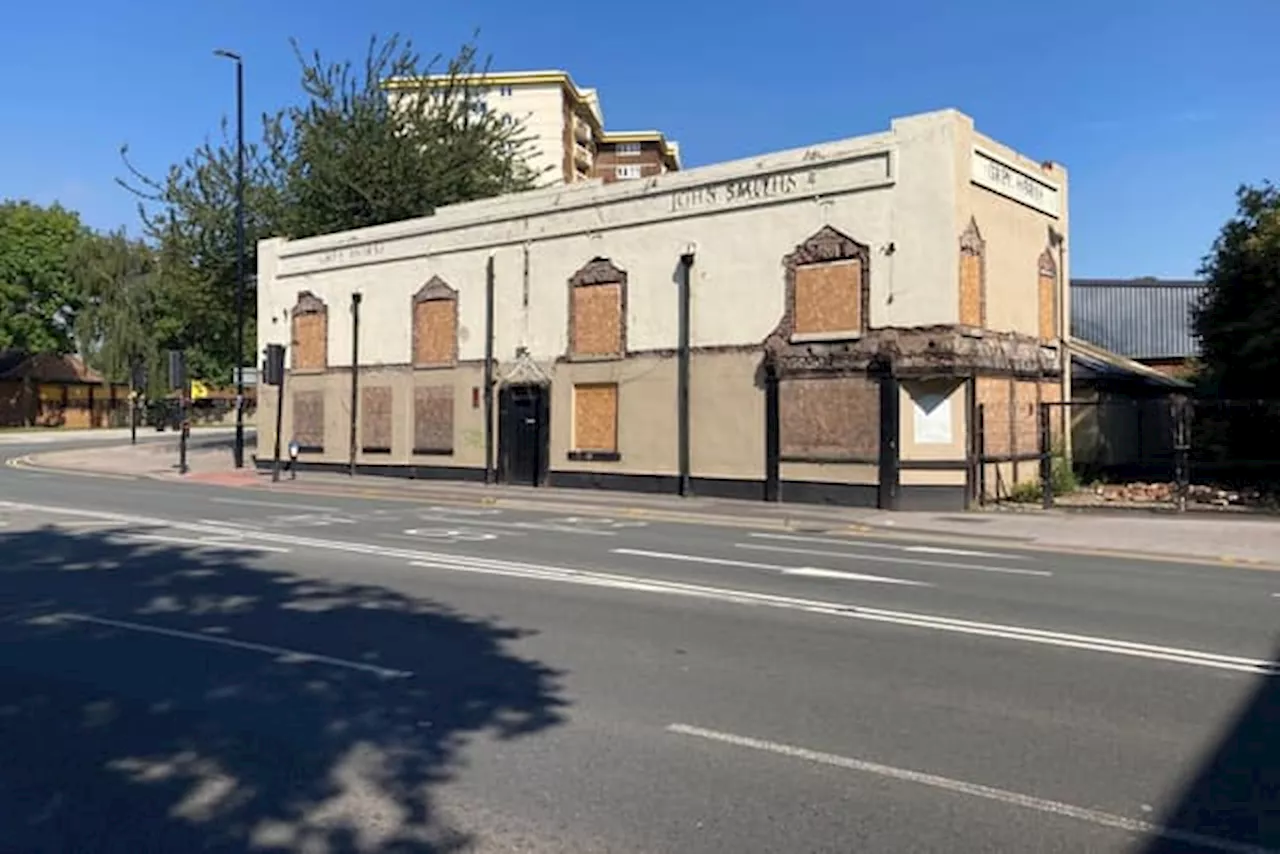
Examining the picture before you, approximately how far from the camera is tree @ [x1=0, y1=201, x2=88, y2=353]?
6906cm

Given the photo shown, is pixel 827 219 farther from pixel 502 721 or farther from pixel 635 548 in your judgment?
pixel 502 721

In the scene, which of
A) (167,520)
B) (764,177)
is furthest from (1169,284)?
(167,520)

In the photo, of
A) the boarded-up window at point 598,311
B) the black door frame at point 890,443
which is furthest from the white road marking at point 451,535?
the boarded-up window at point 598,311

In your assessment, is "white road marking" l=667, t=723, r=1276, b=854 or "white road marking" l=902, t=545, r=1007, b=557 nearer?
"white road marking" l=667, t=723, r=1276, b=854

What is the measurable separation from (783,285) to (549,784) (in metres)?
18.4

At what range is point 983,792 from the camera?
4820mm

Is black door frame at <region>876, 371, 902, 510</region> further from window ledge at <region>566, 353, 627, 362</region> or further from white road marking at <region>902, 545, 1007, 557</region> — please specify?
window ledge at <region>566, 353, 627, 362</region>

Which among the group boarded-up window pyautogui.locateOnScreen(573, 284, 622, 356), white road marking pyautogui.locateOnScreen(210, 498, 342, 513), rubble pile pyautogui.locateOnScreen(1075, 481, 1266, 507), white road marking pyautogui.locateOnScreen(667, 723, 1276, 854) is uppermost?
boarded-up window pyautogui.locateOnScreen(573, 284, 622, 356)

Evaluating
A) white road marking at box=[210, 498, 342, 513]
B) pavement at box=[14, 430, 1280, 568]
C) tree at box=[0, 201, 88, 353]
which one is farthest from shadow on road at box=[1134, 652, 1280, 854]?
tree at box=[0, 201, 88, 353]

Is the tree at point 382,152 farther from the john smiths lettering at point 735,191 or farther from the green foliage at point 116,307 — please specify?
the green foliage at point 116,307

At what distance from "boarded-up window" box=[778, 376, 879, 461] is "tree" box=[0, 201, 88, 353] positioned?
63486 millimetres

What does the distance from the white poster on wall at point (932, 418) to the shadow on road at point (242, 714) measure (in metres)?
13.5

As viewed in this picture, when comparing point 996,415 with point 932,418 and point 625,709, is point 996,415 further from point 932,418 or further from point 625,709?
point 625,709

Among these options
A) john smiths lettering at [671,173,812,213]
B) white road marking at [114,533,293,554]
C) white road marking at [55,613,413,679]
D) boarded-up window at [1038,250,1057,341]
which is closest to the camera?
white road marking at [55,613,413,679]
